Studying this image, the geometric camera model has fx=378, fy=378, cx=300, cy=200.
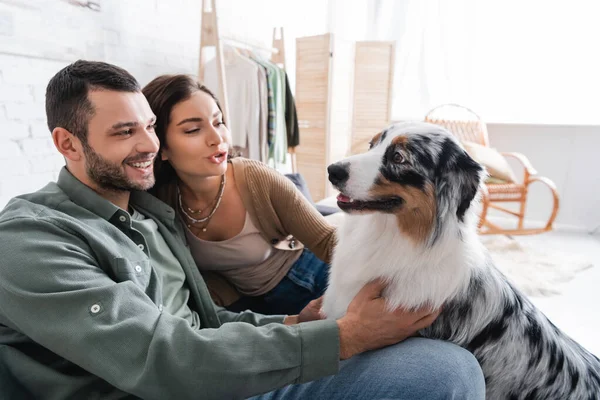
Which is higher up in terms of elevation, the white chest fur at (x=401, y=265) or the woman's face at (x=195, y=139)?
the woman's face at (x=195, y=139)

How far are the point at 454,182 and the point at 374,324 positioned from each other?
44cm

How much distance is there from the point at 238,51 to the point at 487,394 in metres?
3.24

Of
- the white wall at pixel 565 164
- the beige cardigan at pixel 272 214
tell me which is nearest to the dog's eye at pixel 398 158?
the beige cardigan at pixel 272 214

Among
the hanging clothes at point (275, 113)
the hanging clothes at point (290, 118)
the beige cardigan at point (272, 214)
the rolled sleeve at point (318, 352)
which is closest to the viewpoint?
the rolled sleeve at point (318, 352)

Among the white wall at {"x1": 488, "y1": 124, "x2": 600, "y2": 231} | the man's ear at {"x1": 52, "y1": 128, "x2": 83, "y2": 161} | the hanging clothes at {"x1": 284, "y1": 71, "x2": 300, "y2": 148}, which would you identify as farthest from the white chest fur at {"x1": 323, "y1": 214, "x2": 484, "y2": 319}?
the white wall at {"x1": 488, "y1": 124, "x2": 600, "y2": 231}

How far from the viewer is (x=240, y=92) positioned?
11.0 ft

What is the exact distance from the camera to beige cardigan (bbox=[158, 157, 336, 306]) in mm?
1521

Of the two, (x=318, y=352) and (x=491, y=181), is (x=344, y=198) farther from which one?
(x=491, y=181)

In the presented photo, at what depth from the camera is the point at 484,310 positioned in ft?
3.45

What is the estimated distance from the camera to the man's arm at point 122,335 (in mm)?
766

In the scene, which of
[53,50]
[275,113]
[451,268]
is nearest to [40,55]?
[53,50]

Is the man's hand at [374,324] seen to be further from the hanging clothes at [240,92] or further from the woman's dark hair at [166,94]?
the hanging clothes at [240,92]

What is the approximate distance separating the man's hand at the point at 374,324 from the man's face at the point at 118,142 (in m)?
0.75

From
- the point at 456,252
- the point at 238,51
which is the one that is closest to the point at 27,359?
the point at 456,252
